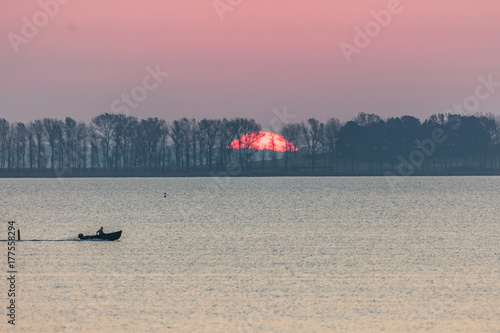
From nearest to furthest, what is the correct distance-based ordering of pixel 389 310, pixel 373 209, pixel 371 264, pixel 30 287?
pixel 389 310 → pixel 30 287 → pixel 371 264 → pixel 373 209

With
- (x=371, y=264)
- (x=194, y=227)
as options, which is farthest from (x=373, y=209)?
(x=371, y=264)

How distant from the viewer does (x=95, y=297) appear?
140 ft

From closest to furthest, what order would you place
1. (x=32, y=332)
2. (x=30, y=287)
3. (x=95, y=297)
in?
(x=32, y=332), (x=95, y=297), (x=30, y=287)

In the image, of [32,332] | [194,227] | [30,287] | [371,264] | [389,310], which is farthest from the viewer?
Result: [194,227]

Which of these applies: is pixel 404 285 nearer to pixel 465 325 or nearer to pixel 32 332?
pixel 465 325

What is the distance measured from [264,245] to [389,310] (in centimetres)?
3027

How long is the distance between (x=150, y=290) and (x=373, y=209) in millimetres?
85548

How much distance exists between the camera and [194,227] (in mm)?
89250

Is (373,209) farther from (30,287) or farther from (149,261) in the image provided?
Result: (30,287)

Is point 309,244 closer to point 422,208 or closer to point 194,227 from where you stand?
point 194,227

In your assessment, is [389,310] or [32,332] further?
[389,310]

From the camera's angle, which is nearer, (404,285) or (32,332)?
(32,332)

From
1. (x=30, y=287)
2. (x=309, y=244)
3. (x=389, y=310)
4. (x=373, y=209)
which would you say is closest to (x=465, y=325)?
(x=389, y=310)

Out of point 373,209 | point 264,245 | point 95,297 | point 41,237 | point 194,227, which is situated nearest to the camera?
point 95,297
